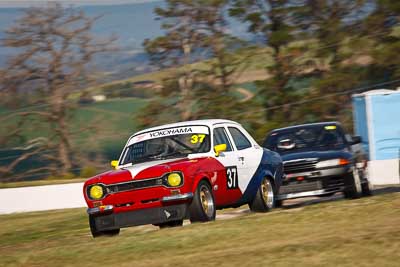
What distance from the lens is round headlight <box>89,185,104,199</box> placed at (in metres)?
12.7

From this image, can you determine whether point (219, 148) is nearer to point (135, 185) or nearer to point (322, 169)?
point (135, 185)

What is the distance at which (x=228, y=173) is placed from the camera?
13.7 m

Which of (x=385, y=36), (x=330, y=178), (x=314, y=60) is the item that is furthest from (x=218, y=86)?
(x=330, y=178)

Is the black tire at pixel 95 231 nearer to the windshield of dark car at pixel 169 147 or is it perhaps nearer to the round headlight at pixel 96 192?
the round headlight at pixel 96 192

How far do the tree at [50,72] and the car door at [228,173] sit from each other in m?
29.5

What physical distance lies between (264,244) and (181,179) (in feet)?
8.74

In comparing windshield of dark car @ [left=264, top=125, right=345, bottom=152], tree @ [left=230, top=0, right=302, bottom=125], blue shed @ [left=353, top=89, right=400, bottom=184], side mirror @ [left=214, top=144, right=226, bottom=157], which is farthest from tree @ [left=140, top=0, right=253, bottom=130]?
side mirror @ [left=214, top=144, right=226, bottom=157]

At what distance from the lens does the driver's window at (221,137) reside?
1399 centimetres

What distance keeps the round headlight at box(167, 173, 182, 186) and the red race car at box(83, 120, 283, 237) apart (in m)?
0.01

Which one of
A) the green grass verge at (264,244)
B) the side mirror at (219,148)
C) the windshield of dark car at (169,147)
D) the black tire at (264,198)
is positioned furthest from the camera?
the black tire at (264,198)

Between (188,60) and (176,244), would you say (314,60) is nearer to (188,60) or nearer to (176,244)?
(188,60)

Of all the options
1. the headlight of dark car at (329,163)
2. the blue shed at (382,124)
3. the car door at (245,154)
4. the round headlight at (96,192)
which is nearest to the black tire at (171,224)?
the round headlight at (96,192)

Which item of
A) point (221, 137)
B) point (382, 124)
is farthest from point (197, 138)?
point (382, 124)

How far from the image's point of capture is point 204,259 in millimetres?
9164
